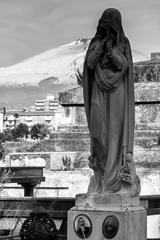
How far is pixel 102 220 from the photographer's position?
9.48 m

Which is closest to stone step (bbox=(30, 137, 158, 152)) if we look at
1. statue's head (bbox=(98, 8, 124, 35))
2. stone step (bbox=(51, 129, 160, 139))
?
stone step (bbox=(51, 129, 160, 139))

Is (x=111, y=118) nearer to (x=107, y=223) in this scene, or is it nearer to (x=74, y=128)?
(x=107, y=223)

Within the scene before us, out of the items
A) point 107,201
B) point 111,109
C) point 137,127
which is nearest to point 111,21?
point 111,109

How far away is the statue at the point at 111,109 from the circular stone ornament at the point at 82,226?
400mm

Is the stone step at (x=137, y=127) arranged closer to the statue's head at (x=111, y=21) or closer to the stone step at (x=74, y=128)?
the stone step at (x=74, y=128)

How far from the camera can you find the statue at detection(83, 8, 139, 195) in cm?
976

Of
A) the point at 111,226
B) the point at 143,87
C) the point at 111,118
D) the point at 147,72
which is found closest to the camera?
the point at 111,226

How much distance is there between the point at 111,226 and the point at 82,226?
45 cm

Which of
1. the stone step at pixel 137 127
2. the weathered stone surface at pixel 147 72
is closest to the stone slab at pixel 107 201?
the stone step at pixel 137 127

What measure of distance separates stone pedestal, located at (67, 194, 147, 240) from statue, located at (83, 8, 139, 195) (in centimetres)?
21

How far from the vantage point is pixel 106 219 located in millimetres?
9414

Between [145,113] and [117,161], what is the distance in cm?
979

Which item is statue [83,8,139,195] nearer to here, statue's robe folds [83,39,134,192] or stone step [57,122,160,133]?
statue's robe folds [83,39,134,192]

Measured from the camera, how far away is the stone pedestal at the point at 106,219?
368 inches
